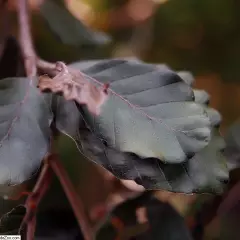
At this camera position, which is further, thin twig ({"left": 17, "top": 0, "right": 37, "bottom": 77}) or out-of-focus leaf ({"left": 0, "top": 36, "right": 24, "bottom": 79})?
→ out-of-focus leaf ({"left": 0, "top": 36, "right": 24, "bottom": 79})

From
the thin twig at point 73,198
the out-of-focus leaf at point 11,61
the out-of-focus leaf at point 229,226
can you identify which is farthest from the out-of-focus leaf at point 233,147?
the out-of-focus leaf at point 11,61

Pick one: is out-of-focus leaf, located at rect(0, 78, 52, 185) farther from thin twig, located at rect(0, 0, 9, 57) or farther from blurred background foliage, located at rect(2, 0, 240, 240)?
blurred background foliage, located at rect(2, 0, 240, 240)

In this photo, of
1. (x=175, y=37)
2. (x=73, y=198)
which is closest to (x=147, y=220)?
(x=73, y=198)

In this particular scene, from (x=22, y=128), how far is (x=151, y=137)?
5.2 inches

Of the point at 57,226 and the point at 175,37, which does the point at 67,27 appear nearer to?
the point at 57,226

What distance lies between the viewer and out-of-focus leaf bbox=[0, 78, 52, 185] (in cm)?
45

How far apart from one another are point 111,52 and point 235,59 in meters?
0.32

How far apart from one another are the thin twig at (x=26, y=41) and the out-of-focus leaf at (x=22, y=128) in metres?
0.04

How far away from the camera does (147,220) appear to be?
0.65m

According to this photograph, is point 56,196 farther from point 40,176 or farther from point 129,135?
point 129,135

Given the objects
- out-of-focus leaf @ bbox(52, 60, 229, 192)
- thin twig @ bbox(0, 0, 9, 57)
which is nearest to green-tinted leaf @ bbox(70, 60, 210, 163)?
out-of-focus leaf @ bbox(52, 60, 229, 192)

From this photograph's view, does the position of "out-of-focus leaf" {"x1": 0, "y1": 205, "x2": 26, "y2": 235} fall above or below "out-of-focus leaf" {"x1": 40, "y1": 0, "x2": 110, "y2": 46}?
below

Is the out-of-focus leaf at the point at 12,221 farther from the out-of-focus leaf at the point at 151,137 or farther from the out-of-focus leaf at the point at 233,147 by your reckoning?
the out-of-focus leaf at the point at 233,147

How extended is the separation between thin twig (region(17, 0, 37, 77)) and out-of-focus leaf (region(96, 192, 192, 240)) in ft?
0.78
